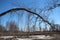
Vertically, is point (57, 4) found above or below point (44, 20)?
above

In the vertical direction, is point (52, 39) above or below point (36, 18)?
below

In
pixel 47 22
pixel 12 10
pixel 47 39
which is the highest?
pixel 12 10

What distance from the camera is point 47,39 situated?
887 centimetres

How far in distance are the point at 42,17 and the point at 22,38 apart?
6539mm

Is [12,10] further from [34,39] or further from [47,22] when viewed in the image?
[34,39]

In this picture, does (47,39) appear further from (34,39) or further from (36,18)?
(36,18)

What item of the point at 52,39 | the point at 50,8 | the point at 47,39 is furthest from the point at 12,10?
the point at 47,39

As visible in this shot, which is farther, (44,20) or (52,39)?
(52,39)

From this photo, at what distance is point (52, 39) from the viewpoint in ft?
27.2

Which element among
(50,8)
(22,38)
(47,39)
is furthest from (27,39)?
(50,8)

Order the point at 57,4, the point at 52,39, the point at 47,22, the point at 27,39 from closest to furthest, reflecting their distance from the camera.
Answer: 1. the point at 47,22
2. the point at 57,4
3. the point at 52,39
4. the point at 27,39

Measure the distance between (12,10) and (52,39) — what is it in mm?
5942

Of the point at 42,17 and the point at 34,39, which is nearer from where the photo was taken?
the point at 42,17

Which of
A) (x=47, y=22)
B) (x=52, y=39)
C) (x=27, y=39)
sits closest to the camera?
(x=47, y=22)
